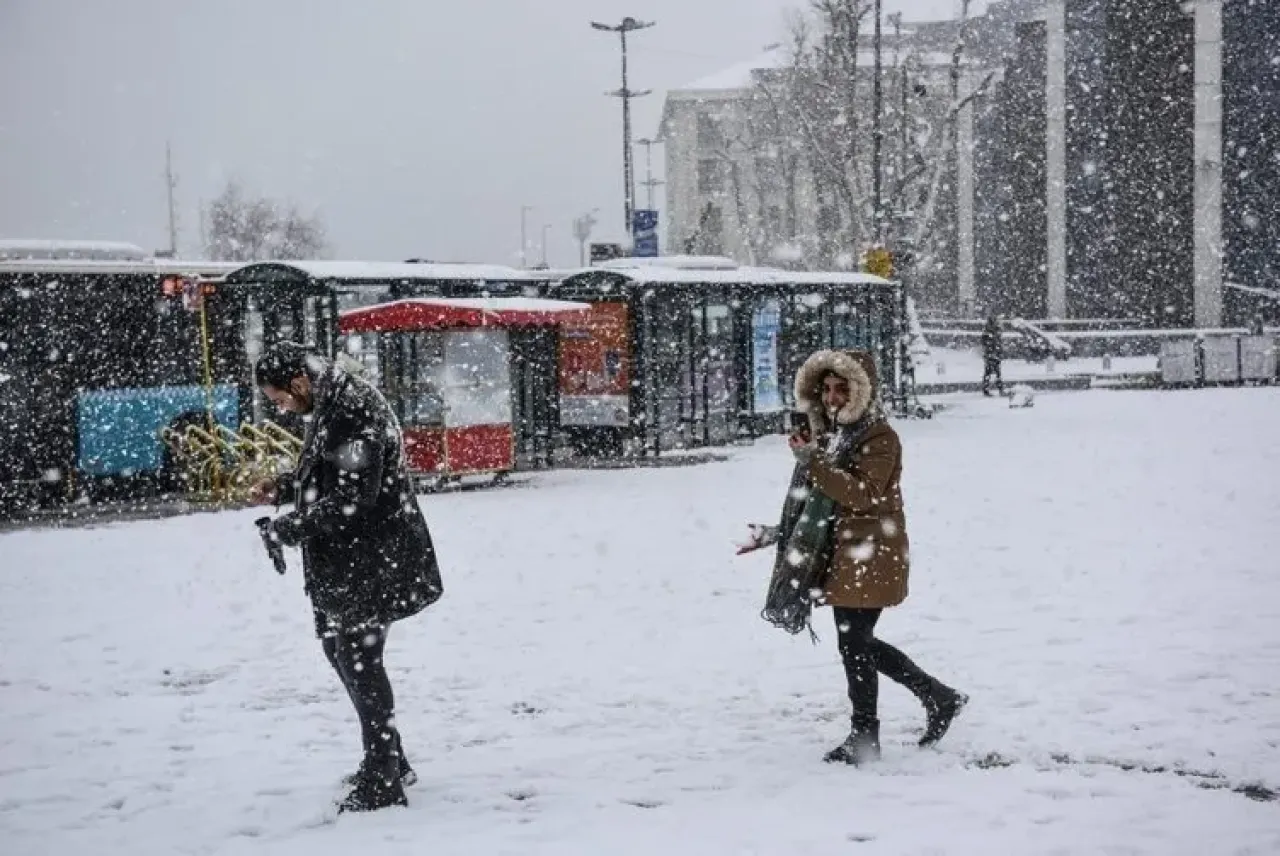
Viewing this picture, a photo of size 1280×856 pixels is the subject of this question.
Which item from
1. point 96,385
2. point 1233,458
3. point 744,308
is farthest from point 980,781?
point 744,308

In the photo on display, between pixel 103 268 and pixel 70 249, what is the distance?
2.85 ft

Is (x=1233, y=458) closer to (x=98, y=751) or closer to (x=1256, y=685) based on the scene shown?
(x=1256, y=685)

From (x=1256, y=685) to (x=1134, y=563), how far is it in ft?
12.3

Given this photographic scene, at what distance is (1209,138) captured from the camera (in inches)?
1748

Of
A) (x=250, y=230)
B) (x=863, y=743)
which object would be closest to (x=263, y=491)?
(x=863, y=743)

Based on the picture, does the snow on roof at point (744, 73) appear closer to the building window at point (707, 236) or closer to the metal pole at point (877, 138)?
the building window at point (707, 236)

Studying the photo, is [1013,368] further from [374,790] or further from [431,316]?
[374,790]

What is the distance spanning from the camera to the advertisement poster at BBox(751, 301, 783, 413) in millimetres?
23812

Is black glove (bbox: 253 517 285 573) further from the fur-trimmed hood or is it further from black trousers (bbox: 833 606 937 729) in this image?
black trousers (bbox: 833 606 937 729)

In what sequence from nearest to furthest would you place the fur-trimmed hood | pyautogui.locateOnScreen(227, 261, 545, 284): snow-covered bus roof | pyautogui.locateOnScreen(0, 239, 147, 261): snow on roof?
the fur-trimmed hood < pyautogui.locateOnScreen(0, 239, 147, 261): snow on roof < pyautogui.locateOnScreen(227, 261, 545, 284): snow-covered bus roof

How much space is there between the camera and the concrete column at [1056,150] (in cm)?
4756

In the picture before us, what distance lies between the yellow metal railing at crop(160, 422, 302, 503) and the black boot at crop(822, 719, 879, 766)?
11.8 meters

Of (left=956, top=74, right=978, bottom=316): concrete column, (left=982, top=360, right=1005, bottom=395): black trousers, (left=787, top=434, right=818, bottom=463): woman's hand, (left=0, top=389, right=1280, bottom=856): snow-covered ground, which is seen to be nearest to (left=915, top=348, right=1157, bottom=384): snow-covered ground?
(left=982, top=360, right=1005, bottom=395): black trousers

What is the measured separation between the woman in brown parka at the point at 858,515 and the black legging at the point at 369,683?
64.2 inches
